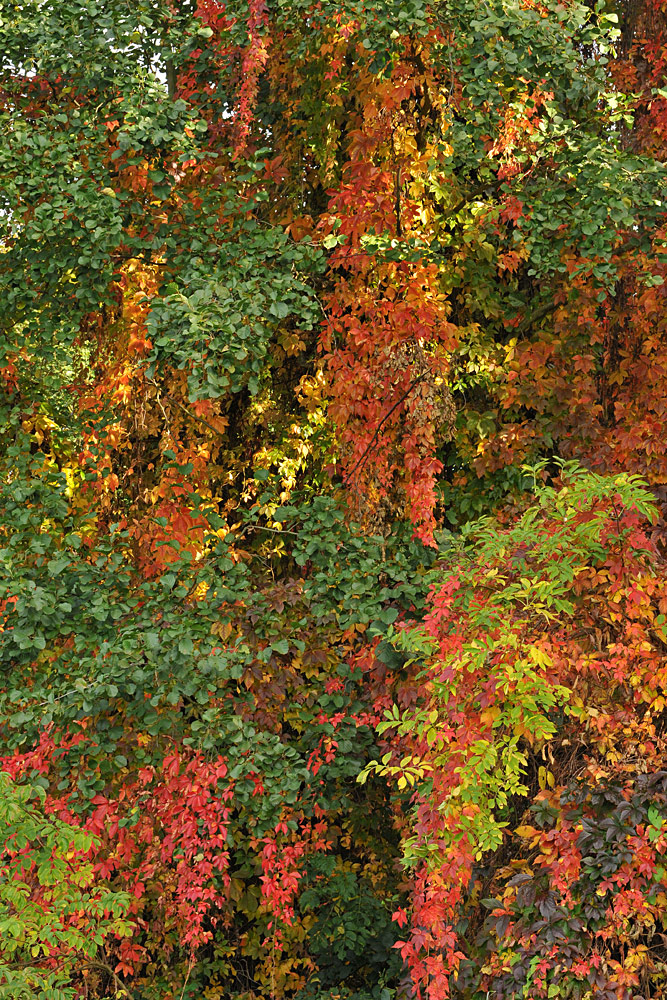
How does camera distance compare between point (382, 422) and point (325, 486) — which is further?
point (325, 486)

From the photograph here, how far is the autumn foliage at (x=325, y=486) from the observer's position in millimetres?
5211

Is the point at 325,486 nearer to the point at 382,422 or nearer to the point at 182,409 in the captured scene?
the point at 382,422

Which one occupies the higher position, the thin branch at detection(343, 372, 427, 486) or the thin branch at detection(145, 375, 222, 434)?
the thin branch at detection(343, 372, 427, 486)

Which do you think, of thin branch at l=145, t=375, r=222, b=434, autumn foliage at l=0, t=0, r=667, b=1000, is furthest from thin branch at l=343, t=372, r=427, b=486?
thin branch at l=145, t=375, r=222, b=434

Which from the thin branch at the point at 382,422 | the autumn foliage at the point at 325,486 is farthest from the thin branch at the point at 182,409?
the thin branch at the point at 382,422

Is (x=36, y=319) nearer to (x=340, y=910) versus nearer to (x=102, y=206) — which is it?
(x=102, y=206)

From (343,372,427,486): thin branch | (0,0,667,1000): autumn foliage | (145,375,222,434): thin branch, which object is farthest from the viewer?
(145,375,222,434): thin branch

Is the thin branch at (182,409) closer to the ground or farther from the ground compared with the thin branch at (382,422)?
closer to the ground

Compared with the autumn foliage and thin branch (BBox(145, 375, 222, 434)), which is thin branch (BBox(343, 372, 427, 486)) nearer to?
the autumn foliage

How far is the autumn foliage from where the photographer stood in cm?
521

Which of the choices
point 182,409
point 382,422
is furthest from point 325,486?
point 182,409

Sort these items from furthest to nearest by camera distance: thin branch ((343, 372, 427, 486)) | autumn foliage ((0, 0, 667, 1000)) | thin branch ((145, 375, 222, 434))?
thin branch ((145, 375, 222, 434)), thin branch ((343, 372, 427, 486)), autumn foliage ((0, 0, 667, 1000))

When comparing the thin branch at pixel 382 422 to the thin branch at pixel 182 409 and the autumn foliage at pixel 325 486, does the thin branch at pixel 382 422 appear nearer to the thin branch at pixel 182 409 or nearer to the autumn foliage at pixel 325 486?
the autumn foliage at pixel 325 486

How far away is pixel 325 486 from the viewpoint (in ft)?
24.3
